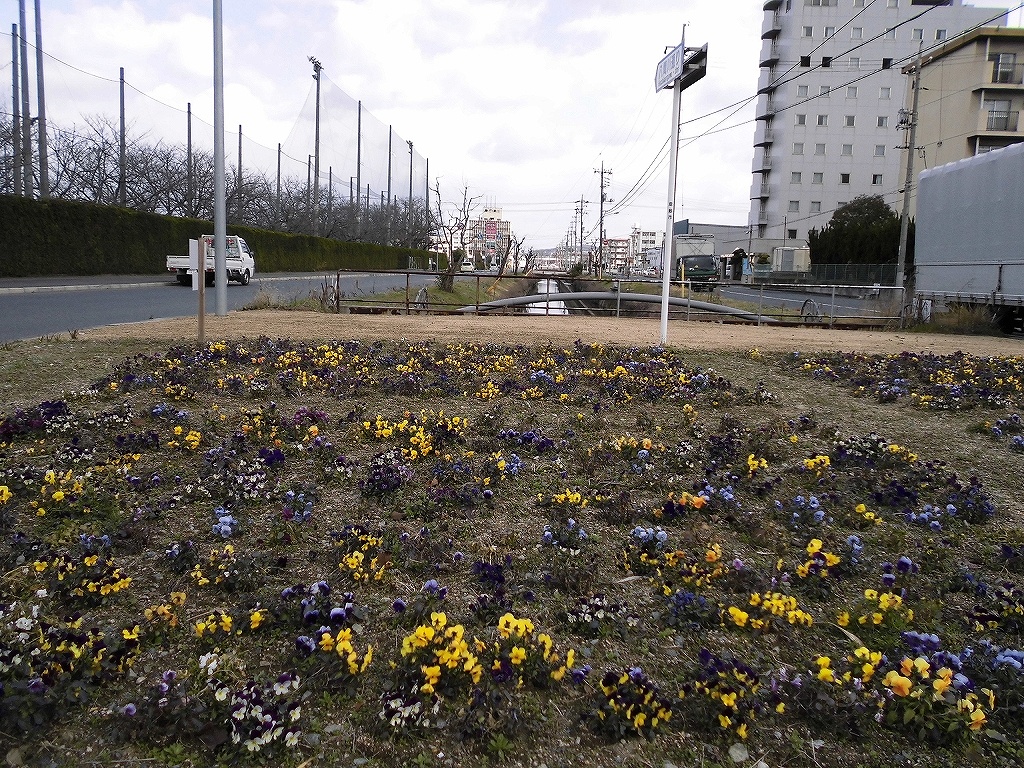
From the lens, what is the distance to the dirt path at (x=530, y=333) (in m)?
13.0

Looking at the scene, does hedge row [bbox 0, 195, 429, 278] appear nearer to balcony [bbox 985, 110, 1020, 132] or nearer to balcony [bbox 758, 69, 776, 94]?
balcony [bbox 985, 110, 1020, 132]

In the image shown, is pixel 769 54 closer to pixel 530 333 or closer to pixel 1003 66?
pixel 1003 66

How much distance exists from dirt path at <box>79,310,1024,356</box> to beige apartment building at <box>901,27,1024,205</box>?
166ft

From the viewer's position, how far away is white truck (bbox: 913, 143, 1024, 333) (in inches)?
655

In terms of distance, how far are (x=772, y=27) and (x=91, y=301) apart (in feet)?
262

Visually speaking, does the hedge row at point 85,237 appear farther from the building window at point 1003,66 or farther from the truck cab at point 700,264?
the building window at point 1003,66

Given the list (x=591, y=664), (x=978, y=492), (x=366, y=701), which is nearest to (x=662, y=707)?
(x=591, y=664)

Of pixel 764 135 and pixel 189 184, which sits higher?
pixel 764 135

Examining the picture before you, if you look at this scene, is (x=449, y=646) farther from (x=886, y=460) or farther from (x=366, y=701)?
(x=886, y=460)

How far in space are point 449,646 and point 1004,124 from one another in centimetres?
7024

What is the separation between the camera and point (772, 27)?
8150 cm

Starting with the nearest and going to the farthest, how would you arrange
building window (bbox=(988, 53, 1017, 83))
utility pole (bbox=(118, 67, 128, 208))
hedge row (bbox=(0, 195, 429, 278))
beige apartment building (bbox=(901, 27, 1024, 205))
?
hedge row (bbox=(0, 195, 429, 278))
utility pole (bbox=(118, 67, 128, 208))
beige apartment building (bbox=(901, 27, 1024, 205))
building window (bbox=(988, 53, 1017, 83))

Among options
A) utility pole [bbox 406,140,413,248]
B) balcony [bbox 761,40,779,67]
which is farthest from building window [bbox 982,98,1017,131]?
utility pole [bbox 406,140,413,248]

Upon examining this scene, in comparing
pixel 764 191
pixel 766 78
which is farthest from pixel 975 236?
pixel 764 191
